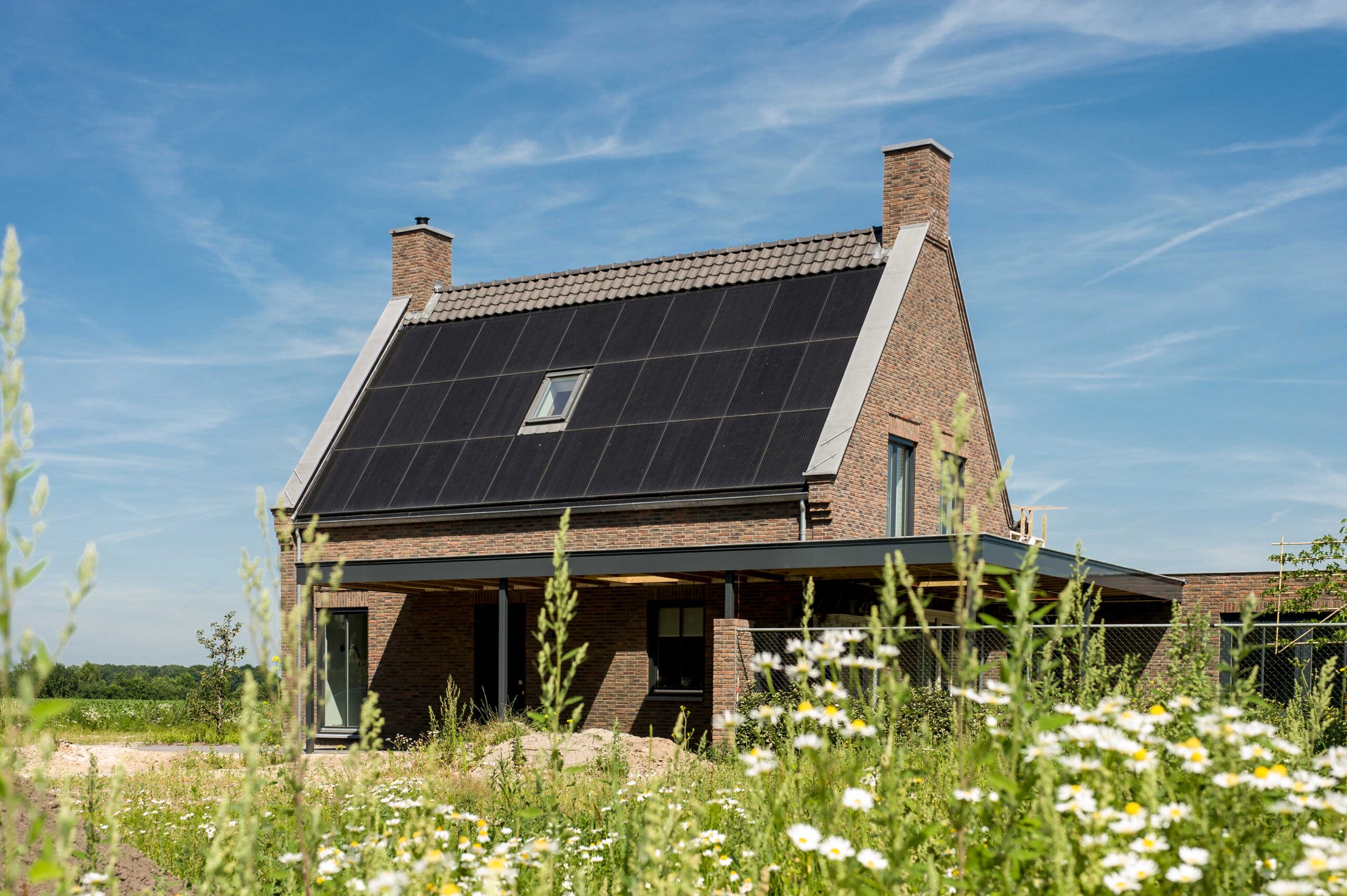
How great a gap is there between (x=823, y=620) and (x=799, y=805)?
515 inches

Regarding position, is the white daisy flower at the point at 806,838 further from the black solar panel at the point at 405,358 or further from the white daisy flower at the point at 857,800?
the black solar panel at the point at 405,358

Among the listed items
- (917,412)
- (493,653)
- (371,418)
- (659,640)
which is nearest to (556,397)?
(371,418)

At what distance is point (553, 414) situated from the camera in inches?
861

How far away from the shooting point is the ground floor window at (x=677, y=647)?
19672mm

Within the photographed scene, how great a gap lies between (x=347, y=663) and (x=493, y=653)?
3.10 meters

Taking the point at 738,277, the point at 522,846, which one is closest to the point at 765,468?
the point at 738,277

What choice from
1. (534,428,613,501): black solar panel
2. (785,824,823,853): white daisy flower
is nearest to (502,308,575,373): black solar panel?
(534,428,613,501): black solar panel

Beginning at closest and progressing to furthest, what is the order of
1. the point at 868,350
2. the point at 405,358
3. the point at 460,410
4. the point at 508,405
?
the point at 868,350, the point at 508,405, the point at 460,410, the point at 405,358

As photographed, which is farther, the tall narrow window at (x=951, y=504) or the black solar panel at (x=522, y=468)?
the black solar panel at (x=522, y=468)

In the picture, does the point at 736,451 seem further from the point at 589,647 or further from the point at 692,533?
the point at 589,647

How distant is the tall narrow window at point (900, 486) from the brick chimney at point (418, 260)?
11153mm

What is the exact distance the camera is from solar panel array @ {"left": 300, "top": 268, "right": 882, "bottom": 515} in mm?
19344

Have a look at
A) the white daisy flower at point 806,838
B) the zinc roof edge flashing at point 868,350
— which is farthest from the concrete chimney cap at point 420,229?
the white daisy flower at point 806,838

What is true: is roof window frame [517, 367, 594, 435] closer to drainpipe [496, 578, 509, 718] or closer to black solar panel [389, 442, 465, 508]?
black solar panel [389, 442, 465, 508]
